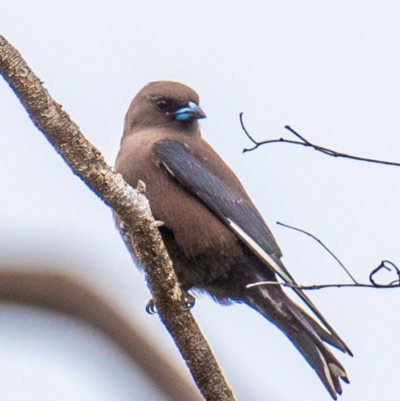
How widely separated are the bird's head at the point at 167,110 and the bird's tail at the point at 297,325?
147 cm

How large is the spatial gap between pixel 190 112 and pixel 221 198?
897 mm

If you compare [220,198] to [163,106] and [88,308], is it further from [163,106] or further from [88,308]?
[88,308]

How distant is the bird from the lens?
187 inches

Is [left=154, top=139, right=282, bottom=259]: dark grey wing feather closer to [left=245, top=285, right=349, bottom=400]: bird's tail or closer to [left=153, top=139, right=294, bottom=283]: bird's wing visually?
[left=153, top=139, right=294, bottom=283]: bird's wing

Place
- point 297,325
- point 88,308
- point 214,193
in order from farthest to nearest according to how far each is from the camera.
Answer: point 214,193 < point 297,325 < point 88,308

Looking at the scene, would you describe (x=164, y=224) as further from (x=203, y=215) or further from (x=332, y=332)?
(x=332, y=332)

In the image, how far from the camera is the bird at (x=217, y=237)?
4.74 metres

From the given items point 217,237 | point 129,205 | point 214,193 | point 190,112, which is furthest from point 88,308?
point 190,112

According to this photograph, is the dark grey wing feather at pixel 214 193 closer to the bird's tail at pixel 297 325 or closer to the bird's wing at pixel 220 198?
the bird's wing at pixel 220 198

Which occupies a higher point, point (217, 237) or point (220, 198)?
point (220, 198)

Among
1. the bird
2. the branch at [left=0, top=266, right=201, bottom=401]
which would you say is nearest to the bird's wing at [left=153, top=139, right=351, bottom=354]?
the bird

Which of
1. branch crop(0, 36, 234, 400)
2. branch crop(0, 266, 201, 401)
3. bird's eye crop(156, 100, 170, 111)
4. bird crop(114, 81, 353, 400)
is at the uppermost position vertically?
bird's eye crop(156, 100, 170, 111)

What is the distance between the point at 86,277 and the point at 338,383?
5.62ft

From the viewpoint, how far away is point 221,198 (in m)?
5.19
